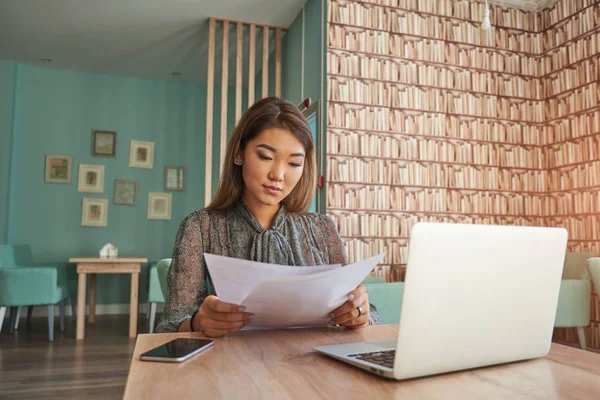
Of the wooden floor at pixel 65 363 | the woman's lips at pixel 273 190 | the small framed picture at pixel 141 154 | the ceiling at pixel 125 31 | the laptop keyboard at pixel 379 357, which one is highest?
the ceiling at pixel 125 31

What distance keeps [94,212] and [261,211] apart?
19.5 feet

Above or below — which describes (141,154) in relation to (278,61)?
below

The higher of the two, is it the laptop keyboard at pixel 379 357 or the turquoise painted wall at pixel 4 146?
the turquoise painted wall at pixel 4 146

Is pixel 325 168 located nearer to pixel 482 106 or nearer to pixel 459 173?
pixel 459 173

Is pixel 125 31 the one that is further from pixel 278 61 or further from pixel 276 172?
pixel 276 172

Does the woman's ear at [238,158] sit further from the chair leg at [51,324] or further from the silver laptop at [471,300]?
the chair leg at [51,324]

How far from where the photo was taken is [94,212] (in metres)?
6.73

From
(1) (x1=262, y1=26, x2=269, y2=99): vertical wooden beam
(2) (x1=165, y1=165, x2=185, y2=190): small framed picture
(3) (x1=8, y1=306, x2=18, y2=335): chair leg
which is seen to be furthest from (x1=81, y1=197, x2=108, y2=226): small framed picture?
(1) (x1=262, y1=26, x2=269, y2=99): vertical wooden beam

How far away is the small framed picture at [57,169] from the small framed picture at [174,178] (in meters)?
1.33

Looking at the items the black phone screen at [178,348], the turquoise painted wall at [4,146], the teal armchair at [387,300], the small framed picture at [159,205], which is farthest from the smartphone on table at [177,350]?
the turquoise painted wall at [4,146]

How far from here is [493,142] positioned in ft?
16.5

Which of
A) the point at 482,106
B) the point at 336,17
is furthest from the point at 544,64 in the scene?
the point at 336,17

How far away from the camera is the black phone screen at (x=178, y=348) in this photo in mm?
750

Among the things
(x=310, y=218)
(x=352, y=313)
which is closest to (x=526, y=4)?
(x=310, y=218)
